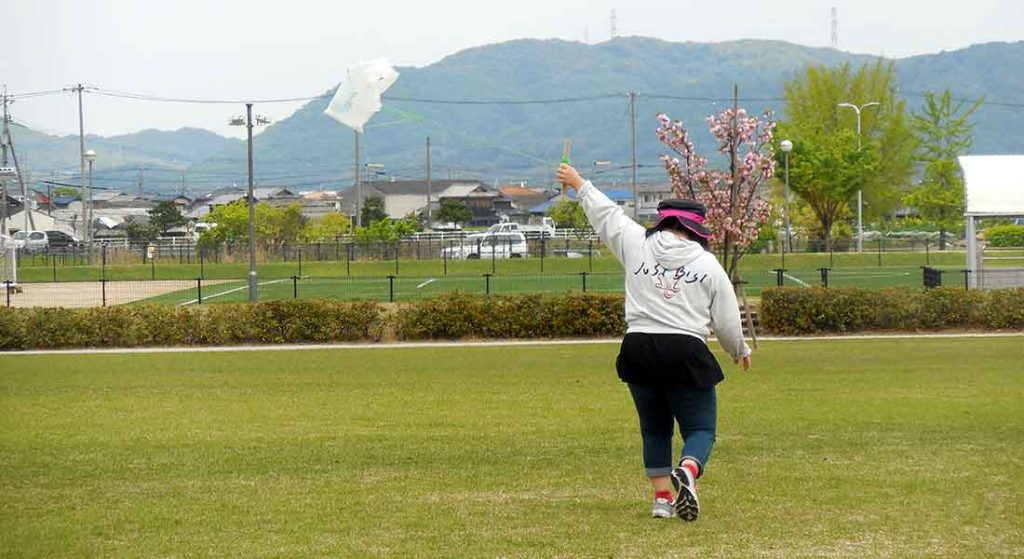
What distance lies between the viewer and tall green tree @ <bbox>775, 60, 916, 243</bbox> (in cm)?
6800

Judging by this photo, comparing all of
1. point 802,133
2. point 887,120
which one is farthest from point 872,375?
point 887,120

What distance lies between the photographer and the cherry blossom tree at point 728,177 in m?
26.0

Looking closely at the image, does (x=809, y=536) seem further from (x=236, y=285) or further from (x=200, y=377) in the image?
(x=236, y=285)

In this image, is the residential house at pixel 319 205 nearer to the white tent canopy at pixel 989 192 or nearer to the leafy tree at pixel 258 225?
the leafy tree at pixel 258 225

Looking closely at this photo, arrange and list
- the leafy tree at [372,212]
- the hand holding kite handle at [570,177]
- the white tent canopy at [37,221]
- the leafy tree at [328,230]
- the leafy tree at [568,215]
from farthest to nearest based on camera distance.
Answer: the white tent canopy at [37,221] → the leafy tree at [372,212] → the leafy tree at [568,215] → the leafy tree at [328,230] → the hand holding kite handle at [570,177]

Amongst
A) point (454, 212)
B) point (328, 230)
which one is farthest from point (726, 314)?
point (454, 212)

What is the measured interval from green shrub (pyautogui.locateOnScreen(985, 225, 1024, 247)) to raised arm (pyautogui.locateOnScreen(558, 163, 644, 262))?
5514 cm

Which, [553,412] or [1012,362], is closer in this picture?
[553,412]

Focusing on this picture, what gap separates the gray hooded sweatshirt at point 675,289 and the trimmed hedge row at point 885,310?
21100 millimetres

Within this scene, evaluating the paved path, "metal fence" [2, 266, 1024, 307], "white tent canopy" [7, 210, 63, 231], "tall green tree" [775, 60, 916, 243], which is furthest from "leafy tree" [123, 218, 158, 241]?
the paved path

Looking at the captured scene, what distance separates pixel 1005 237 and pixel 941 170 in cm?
986

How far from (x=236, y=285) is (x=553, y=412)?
3564 cm

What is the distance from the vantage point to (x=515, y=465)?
9.94 m

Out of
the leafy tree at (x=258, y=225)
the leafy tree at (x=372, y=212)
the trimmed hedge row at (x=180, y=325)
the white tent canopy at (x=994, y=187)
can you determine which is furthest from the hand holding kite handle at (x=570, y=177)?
the leafy tree at (x=372, y=212)
